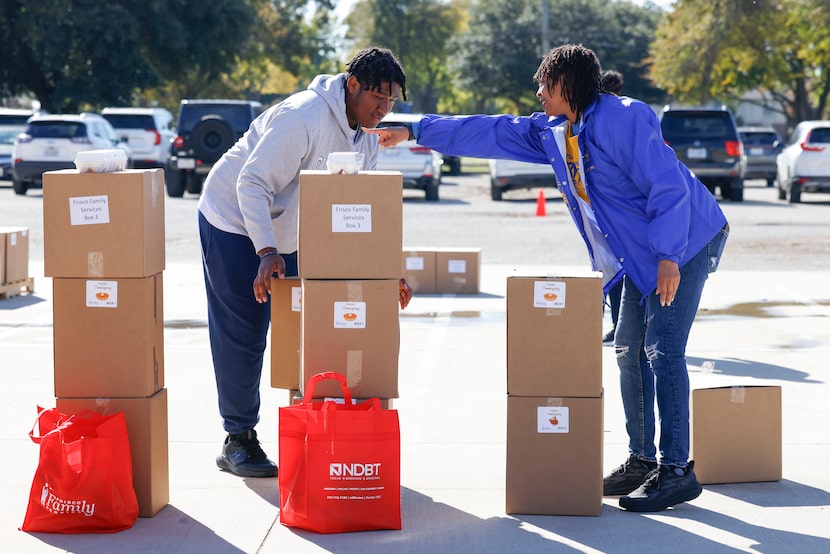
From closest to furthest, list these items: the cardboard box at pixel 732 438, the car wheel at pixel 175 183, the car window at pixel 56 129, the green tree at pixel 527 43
Answer: the cardboard box at pixel 732 438, the car wheel at pixel 175 183, the car window at pixel 56 129, the green tree at pixel 527 43

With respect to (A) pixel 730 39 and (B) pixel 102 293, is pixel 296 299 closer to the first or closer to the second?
(B) pixel 102 293

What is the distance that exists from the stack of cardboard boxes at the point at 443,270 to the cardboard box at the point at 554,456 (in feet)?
20.4

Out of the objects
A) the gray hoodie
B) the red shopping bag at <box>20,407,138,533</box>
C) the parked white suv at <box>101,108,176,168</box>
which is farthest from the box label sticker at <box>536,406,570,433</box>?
the parked white suv at <box>101,108,176,168</box>

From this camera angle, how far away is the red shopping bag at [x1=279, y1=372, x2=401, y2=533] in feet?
14.6

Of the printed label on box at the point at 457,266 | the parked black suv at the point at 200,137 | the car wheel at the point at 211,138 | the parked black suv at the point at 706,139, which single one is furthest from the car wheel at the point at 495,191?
the printed label on box at the point at 457,266

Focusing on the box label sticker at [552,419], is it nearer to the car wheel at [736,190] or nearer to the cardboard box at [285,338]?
the cardboard box at [285,338]

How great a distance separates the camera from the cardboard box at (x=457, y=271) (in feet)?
36.0

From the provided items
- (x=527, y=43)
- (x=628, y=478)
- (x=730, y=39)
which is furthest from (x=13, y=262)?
(x=527, y=43)

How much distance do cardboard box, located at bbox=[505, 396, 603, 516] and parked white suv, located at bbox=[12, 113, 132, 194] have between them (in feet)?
66.6

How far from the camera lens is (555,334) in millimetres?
4691

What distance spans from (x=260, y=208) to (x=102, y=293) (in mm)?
696

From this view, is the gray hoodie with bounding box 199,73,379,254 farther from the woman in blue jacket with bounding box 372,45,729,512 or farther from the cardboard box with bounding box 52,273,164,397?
the woman in blue jacket with bounding box 372,45,729,512

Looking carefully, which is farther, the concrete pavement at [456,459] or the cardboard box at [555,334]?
the cardboard box at [555,334]

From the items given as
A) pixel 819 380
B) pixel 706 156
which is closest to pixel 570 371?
pixel 819 380
